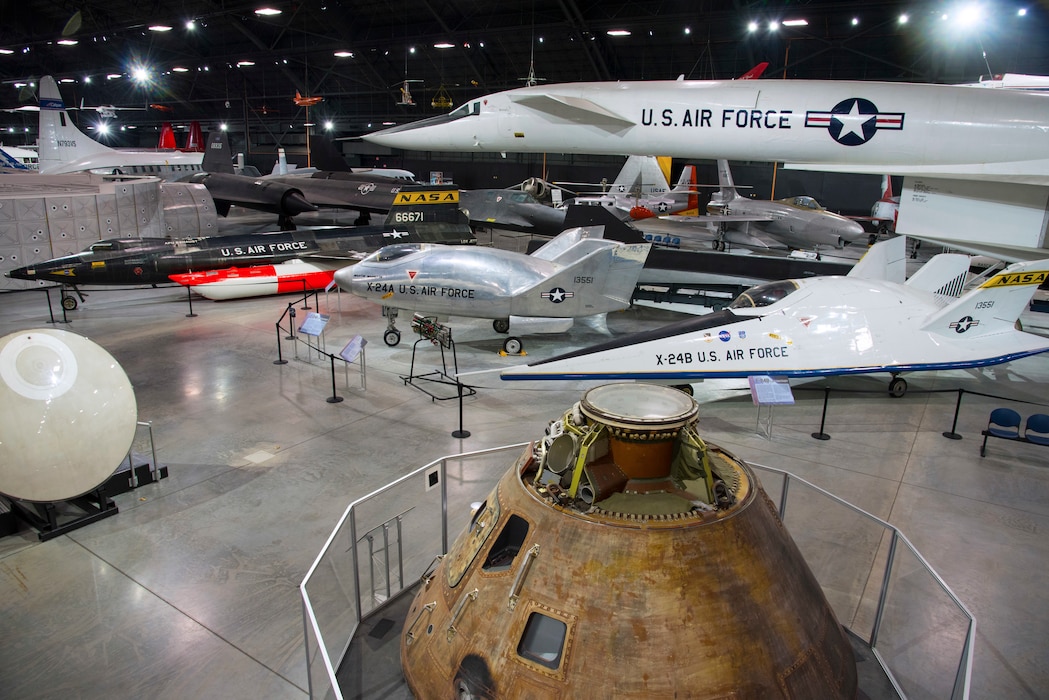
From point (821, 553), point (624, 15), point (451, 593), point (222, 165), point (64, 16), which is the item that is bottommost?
point (821, 553)

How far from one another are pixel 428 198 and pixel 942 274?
41.1ft

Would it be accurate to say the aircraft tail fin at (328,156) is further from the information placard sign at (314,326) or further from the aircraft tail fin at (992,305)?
the aircraft tail fin at (992,305)

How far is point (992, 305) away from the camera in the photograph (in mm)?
9914

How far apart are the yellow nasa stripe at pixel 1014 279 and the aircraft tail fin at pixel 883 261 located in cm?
264

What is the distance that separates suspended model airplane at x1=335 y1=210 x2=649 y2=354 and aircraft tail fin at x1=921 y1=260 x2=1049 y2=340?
5.34 metres

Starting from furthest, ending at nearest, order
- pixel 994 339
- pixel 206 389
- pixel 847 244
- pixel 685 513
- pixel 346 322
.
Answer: pixel 847 244 < pixel 346 322 < pixel 206 389 < pixel 994 339 < pixel 685 513

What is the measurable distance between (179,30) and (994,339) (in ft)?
154

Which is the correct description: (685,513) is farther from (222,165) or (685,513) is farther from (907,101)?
(222,165)

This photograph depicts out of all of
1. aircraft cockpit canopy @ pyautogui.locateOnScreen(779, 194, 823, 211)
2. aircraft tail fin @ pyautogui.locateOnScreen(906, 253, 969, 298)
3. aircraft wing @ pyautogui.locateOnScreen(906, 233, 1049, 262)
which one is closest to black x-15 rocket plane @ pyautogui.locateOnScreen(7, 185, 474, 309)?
aircraft tail fin @ pyautogui.locateOnScreen(906, 253, 969, 298)

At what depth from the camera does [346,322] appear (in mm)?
15352

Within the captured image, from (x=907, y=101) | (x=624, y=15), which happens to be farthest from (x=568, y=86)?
(x=624, y=15)

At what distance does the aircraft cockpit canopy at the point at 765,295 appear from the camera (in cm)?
985

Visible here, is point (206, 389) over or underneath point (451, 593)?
underneath

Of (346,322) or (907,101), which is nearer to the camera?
(907,101)
